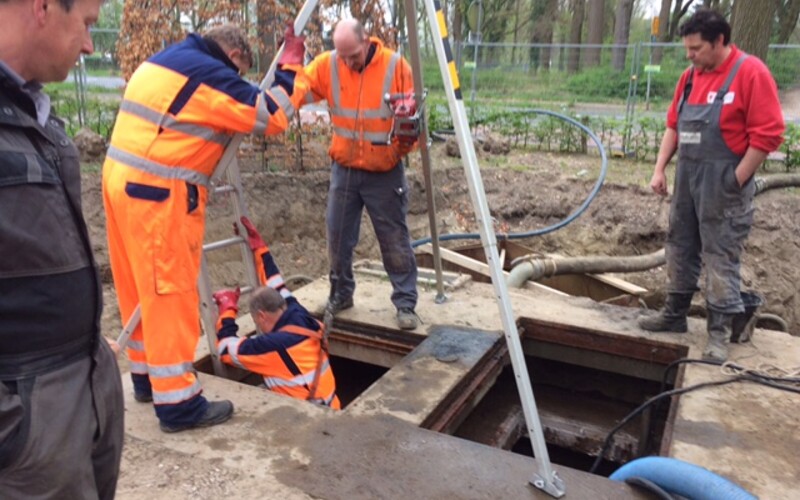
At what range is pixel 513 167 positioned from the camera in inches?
412

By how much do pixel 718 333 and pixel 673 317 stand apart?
1.04ft

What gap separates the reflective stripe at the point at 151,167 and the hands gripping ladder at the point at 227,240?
197 millimetres

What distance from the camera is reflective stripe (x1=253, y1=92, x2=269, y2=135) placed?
9.43ft

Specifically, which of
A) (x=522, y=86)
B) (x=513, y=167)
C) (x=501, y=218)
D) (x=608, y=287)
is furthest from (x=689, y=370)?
(x=522, y=86)

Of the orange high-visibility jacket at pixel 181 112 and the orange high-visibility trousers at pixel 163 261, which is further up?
the orange high-visibility jacket at pixel 181 112

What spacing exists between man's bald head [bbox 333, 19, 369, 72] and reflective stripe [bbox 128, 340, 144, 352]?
1.98 meters

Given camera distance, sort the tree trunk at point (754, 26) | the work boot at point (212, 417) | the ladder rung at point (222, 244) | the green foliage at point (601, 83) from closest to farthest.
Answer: the work boot at point (212, 417) < the ladder rung at point (222, 244) < the tree trunk at point (754, 26) < the green foliage at point (601, 83)

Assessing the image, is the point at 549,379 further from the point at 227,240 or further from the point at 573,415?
the point at 227,240

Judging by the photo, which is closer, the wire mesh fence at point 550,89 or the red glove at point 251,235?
the red glove at point 251,235

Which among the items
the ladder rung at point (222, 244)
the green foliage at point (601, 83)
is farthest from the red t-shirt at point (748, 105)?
the green foliage at point (601, 83)

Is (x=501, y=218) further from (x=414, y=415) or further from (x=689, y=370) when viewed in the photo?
(x=414, y=415)

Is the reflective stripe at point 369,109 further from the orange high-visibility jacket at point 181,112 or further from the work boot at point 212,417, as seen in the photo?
the work boot at point 212,417

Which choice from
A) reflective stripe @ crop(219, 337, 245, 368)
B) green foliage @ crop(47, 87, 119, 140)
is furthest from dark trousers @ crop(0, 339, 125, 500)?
green foliage @ crop(47, 87, 119, 140)

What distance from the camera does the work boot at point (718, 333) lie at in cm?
387
